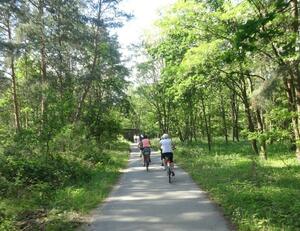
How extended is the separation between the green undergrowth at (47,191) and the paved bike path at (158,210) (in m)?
0.53

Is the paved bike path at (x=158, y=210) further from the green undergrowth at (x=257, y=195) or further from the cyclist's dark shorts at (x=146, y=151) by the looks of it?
the cyclist's dark shorts at (x=146, y=151)

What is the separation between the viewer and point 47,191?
522 inches

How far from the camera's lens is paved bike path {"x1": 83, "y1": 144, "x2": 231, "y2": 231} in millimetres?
8883

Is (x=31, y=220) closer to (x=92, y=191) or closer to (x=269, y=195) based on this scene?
(x=92, y=191)

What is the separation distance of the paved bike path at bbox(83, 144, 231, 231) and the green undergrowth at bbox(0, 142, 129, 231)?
0.53 metres

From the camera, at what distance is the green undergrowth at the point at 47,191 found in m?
9.53

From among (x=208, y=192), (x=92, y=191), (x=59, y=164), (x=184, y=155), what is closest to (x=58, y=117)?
(x=59, y=164)

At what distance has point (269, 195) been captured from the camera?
35.7 feet

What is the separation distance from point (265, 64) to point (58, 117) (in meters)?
10.1

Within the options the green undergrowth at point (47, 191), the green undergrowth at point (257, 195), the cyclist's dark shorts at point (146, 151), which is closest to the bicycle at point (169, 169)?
the green undergrowth at point (257, 195)

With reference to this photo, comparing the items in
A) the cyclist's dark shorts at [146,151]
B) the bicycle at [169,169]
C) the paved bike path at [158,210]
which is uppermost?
the cyclist's dark shorts at [146,151]

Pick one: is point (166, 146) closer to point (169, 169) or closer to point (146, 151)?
point (169, 169)

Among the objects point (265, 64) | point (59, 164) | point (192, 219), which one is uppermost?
point (265, 64)

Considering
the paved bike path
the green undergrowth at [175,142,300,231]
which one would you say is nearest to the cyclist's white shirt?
the green undergrowth at [175,142,300,231]
